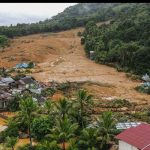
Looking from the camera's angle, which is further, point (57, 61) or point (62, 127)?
point (57, 61)

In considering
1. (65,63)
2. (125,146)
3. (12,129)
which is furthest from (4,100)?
(65,63)

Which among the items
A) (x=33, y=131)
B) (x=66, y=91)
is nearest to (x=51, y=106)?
(x=33, y=131)

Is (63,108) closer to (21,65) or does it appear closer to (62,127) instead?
(62,127)

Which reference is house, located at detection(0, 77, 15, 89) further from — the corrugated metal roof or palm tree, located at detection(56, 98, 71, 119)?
the corrugated metal roof

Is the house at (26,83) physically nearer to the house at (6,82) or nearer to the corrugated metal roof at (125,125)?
the house at (6,82)

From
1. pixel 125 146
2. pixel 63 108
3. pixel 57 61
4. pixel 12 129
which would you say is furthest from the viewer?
pixel 57 61

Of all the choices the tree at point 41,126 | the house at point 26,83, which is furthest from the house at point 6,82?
the tree at point 41,126

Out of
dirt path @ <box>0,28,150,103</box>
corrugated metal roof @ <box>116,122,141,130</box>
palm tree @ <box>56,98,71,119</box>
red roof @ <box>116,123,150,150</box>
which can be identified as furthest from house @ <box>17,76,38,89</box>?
red roof @ <box>116,123,150,150</box>

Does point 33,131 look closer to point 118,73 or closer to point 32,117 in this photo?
point 32,117
